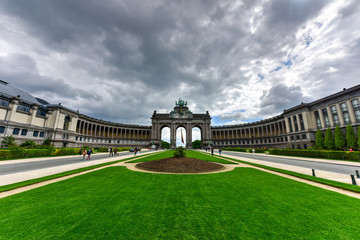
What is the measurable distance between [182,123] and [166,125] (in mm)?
12014

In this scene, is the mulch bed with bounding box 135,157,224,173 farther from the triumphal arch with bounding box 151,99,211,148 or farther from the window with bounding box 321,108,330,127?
the triumphal arch with bounding box 151,99,211,148

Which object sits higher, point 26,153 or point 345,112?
point 345,112

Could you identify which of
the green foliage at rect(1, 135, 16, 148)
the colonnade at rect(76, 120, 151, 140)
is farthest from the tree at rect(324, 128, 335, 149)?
the colonnade at rect(76, 120, 151, 140)

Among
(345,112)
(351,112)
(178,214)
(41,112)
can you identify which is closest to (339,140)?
(351,112)

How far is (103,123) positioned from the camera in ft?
270

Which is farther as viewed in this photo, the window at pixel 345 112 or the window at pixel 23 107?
the window at pixel 23 107

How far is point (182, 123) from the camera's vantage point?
10219 cm

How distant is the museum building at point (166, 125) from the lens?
43.5 metres

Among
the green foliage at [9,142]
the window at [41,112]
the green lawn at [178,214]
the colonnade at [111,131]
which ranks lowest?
the green lawn at [178,214]

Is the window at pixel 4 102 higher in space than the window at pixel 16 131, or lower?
higher

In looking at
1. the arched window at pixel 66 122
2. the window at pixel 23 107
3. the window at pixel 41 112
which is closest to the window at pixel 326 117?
the arched window at pixel 66 122

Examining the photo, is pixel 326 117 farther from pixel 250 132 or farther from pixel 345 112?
pixel 250 132

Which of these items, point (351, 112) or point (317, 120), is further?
point (317, 120)

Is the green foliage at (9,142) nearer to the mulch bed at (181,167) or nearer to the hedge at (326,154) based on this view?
the mulch bed at (181,167)
